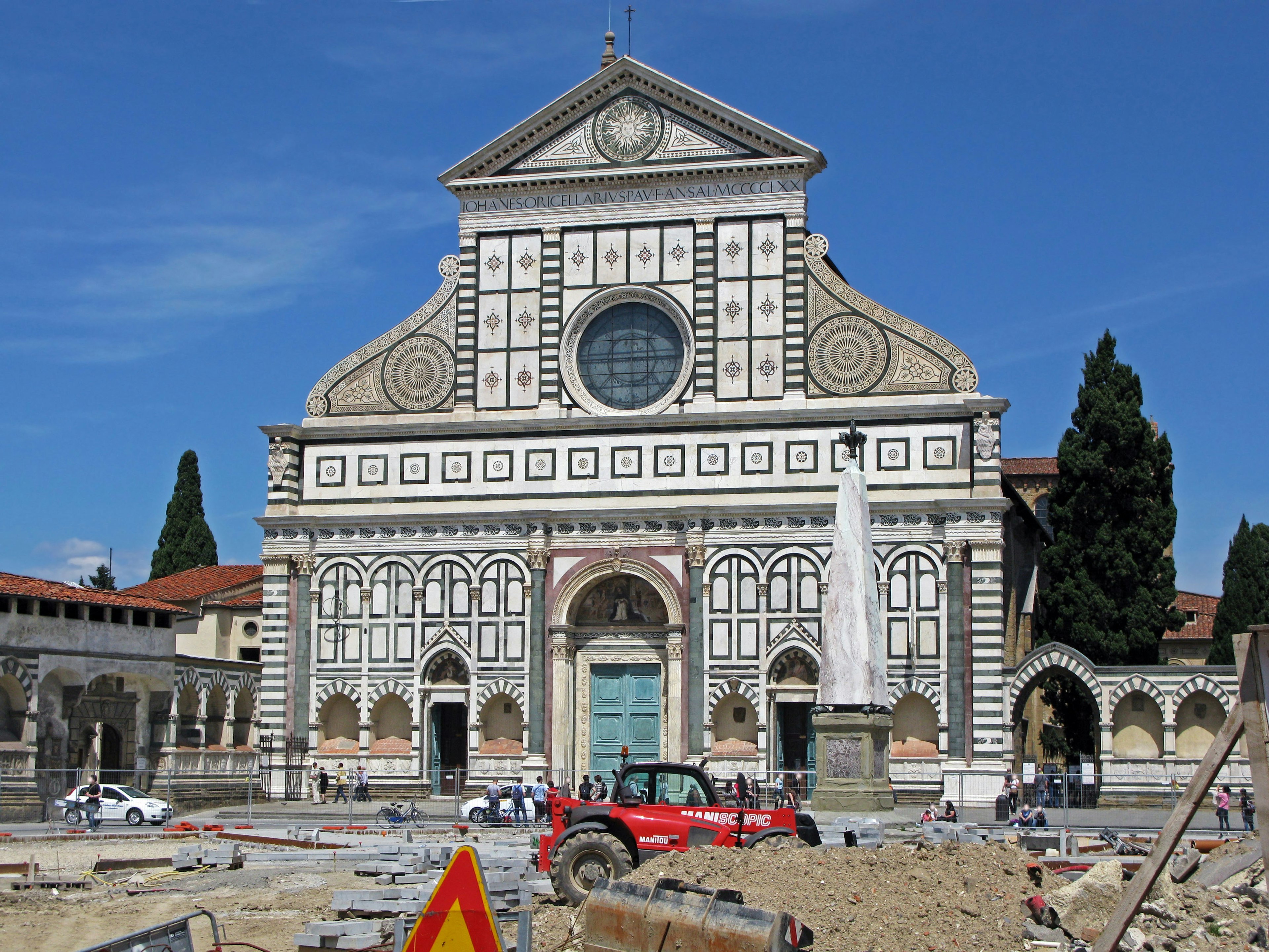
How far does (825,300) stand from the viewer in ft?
135

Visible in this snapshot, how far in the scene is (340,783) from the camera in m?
40.8

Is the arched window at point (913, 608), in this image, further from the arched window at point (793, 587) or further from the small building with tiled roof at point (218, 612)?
the small building with tiled roof at point (218, 612)

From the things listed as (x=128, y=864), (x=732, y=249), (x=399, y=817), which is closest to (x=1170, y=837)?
(x=128, y=864)

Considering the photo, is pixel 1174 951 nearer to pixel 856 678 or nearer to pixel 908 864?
pixel 908 864

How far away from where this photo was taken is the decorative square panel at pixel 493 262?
142 feet

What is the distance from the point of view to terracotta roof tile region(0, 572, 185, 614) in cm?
3756

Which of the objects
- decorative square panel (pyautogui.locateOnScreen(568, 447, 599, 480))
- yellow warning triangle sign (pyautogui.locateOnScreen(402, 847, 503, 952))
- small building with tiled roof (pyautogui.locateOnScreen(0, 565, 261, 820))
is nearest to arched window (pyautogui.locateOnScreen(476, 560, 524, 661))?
decorative square panel (pyautogui.locateOnScreen(568, 447, 599, 480))

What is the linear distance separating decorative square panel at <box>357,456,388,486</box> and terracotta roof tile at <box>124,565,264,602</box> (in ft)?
31.3

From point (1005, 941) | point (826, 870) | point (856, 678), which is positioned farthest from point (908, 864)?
point (856, 678)

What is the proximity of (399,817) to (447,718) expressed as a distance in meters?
7.54

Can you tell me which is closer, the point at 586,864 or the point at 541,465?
the point at 586,864

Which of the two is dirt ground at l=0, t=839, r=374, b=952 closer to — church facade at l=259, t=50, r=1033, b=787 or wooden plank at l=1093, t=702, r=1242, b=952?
wooden plank at l=1093, t=702, r=1242, b=952

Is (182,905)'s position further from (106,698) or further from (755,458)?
(755,458)

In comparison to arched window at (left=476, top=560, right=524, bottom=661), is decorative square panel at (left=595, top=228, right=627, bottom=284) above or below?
above
